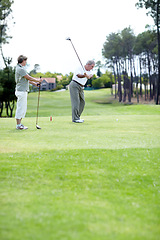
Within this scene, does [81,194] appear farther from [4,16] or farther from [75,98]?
[4,16]

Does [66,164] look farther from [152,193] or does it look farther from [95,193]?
[152,193]

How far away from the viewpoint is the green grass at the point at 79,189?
3096 mm

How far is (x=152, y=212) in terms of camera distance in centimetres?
372

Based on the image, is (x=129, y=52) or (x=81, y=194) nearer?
(x=81, y=194)

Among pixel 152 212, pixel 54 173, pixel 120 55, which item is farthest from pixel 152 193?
pixel 120 55

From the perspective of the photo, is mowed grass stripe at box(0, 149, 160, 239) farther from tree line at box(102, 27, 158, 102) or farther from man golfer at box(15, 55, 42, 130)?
tree line at box(102, 27, 158, 102)

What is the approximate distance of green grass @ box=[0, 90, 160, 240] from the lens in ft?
10.2

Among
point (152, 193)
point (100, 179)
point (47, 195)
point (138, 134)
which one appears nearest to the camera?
point (47, 195)

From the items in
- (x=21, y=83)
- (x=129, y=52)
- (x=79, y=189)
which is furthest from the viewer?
(x=129, y=52)

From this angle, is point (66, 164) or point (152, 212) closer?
point (152, 212)

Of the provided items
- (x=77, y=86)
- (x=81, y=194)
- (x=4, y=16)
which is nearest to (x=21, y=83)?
(x=77, y=86)

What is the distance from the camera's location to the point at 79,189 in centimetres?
431

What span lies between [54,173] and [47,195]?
0.89 metres

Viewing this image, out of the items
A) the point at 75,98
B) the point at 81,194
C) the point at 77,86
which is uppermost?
the point at 77,86
